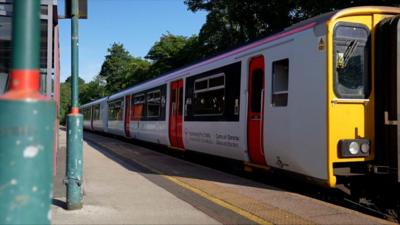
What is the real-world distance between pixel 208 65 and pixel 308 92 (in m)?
5.29

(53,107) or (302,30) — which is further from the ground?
(302,30)

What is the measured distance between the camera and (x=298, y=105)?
8.68 m

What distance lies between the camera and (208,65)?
13398mm

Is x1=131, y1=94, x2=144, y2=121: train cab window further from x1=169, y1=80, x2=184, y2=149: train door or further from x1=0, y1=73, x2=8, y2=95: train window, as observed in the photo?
x1=0, y1=73, x2=8, y2=95: train window

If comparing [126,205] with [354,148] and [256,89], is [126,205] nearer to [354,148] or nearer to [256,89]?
[354,148]

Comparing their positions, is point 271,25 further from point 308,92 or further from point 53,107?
point 53,107

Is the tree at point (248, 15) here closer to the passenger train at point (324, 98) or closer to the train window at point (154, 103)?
the train window at point (154, 103)

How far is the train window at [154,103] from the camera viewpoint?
1892 centimetres

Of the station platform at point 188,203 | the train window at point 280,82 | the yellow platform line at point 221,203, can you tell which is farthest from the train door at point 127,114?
the train window at point 280,82

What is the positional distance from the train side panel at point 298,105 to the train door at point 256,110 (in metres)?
0.30

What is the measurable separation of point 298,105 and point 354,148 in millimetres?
1237

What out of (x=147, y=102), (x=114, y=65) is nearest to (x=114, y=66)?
(x=114, y=65)

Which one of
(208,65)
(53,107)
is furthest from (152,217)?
(208,65)

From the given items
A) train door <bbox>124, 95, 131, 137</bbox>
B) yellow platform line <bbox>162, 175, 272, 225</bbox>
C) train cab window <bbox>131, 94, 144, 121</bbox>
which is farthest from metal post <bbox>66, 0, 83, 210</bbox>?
train door <bbox>124, 95, 131, 137</bbox>
